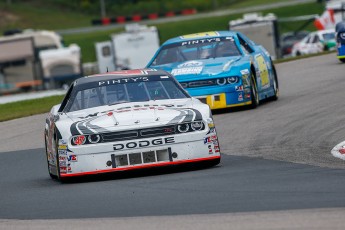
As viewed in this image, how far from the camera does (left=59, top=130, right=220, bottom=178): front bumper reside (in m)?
11.0

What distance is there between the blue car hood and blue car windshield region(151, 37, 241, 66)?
0.25 meters

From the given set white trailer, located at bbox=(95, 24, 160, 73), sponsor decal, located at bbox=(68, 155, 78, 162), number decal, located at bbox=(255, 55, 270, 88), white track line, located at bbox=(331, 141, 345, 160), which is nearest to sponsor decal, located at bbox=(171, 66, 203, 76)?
number decal, located at bbox=(255, 55, 270, 88)

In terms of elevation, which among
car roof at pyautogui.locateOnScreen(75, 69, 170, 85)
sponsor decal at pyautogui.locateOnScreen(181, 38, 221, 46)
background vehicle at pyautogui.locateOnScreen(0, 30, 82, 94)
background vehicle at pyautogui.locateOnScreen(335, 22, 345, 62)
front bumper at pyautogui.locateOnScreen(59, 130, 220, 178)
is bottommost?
background vehicle at pyautogui.locateOnScreen(0, 30, 82, 94)

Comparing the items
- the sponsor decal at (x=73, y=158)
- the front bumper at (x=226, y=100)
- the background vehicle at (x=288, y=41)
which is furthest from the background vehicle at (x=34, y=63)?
the sponsor decal at (x=73, y=158)

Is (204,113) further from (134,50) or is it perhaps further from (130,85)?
(134,50)

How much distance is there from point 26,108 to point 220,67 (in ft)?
28.1

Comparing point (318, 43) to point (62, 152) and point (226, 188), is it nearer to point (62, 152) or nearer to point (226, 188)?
point (62, 152)

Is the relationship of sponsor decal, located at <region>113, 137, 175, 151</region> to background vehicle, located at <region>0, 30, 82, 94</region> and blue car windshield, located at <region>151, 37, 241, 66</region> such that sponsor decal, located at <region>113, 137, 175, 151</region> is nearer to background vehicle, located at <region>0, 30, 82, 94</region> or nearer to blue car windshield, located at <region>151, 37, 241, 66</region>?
blue car windshield, located at <region>151, 37, 241, 66</region>

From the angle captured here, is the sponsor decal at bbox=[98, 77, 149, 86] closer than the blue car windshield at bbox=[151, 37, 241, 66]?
Yes

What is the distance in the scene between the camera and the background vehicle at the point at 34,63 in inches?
1852

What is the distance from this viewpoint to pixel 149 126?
36.1 feet

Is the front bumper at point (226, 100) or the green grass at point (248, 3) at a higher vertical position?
the front bumper at point (226, 100)

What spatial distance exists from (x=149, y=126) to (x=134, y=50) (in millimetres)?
36141

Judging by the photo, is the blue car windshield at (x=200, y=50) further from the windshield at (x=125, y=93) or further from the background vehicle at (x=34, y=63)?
the background vehicle at (x=34, y=63)
